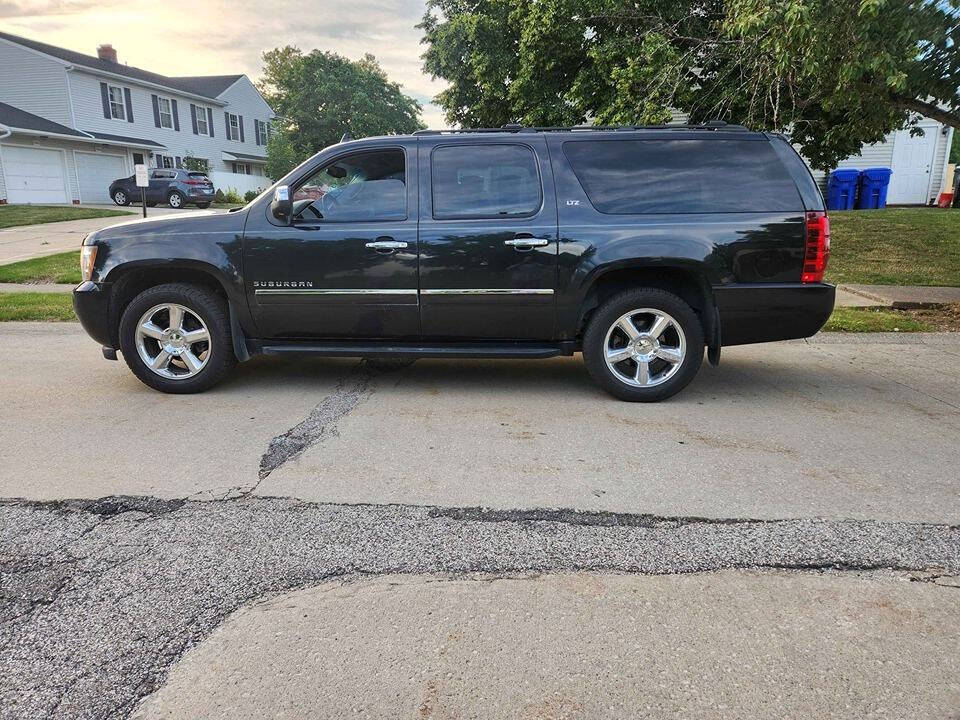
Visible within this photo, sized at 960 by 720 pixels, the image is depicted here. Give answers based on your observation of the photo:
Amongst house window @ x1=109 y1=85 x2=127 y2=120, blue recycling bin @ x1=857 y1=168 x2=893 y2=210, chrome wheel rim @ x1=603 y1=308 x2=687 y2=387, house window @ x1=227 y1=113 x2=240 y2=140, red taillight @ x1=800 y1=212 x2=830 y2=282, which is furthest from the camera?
house window @ x1=227 y1=113 x2=240 y2=140

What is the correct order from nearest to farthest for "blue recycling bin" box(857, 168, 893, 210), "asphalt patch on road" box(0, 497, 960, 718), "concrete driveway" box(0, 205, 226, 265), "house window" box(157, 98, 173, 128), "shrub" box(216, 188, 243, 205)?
1. "asphalt patch on road" box(0, 497, 960, 718)
2. "concrete driveway" box(0, 205, 226, 265)
3. "blue recycling bin" box(857, 168, 893, 210)
4. "shrub" box(216, 188, 243, 205)
5. "house window" box(157, 98, 173, 128)

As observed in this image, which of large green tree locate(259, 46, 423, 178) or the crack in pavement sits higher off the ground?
large green tree locate(259, 46, 423, 178)

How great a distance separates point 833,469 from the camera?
13.5 feet

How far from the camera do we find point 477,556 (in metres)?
3.12

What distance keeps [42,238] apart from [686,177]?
1697cm

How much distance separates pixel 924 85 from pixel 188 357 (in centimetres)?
806

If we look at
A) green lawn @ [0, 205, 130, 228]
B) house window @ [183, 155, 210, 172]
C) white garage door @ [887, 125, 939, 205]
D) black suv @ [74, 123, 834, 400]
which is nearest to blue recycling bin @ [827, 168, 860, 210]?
white garage door @ [887, 125, 939, 205]

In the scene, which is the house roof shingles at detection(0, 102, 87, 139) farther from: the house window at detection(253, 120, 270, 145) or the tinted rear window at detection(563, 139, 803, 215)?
the tinted rear window at detection(563, 139, 803, 215)

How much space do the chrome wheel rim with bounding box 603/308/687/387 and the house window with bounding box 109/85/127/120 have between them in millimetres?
34729

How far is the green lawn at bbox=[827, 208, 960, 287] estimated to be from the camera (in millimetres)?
11328

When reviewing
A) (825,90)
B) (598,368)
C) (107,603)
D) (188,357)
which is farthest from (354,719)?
(825,90)

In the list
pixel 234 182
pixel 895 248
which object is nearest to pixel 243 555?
pixel 895 248

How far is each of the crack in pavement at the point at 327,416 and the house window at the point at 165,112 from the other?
35552 millimetres

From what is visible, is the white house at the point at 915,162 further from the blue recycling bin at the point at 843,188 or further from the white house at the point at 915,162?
the blue recycling bin at the point at 843,188
